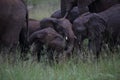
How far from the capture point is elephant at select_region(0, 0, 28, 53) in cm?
908

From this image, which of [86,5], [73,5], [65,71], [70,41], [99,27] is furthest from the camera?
[73,5]

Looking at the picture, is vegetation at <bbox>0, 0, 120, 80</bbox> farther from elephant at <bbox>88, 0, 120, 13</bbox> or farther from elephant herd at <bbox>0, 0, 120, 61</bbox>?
elephant at <bbox>88, 0, 120, 13</bbox>

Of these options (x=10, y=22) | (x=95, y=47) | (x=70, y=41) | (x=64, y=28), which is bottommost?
(x=95, y=47)

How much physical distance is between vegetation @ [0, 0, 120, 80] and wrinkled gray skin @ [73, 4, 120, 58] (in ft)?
3.72

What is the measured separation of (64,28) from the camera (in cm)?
1088

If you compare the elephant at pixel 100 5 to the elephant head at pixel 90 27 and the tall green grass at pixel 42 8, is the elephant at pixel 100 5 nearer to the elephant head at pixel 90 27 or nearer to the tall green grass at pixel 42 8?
the elephant head at pixel 90 27

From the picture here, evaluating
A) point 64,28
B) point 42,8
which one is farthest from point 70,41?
point 42,8

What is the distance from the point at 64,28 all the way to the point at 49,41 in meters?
0.74

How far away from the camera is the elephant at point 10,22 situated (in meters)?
9.08

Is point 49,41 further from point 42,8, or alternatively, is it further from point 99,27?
point 42,8

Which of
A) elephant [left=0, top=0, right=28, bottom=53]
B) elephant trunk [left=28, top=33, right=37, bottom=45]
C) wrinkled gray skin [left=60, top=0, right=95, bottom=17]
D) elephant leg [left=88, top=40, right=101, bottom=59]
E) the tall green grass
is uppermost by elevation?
elephant [left=0, top=0, right=28, bottom=53]

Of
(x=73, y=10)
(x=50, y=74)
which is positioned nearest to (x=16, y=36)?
(x=50, y=74)

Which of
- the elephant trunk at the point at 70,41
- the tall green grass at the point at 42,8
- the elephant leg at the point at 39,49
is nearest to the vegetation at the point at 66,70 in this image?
the elephant leg at the point at 39,49

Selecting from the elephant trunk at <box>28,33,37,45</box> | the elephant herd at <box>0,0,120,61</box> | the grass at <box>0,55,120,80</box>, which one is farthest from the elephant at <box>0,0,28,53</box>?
the elephant trunk at <box>28,33,37,45</box>
